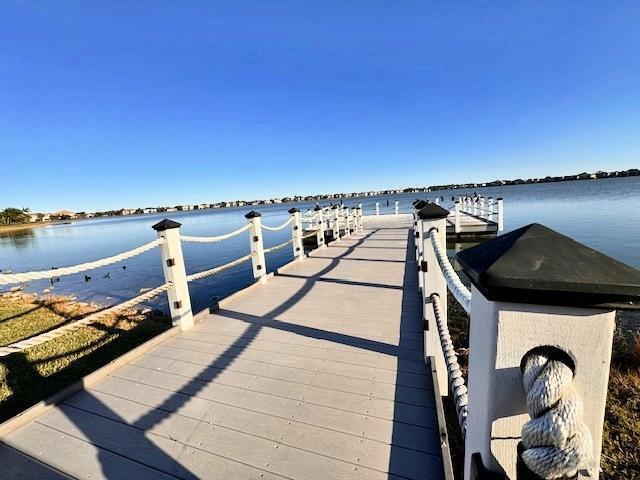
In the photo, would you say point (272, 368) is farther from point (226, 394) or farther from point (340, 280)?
point (340, 280)

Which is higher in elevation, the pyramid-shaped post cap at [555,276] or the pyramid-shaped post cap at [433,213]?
the pyramid-shaped post cap at [555,276]

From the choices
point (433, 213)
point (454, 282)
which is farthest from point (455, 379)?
point (433, 213)

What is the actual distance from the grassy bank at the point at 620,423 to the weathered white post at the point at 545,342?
94.8 inches

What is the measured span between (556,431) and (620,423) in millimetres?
3877

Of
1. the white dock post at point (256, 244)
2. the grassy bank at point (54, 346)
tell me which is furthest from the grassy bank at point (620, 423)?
the grassy bank at point (54, 346)

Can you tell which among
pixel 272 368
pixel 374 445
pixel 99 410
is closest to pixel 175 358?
pixel 99 410

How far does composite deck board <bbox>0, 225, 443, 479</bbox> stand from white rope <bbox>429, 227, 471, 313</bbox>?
3.34 ft

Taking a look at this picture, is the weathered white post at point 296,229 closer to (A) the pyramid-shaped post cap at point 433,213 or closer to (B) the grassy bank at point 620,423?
(B) the grassy bank at point 620,423

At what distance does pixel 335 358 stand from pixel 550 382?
→ 2.59 meters

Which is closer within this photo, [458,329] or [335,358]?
[335,358]

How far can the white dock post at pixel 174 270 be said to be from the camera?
3842 mm

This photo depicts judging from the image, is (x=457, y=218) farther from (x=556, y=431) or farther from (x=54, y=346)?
(x=556, y=431)

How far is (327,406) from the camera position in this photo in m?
2.42

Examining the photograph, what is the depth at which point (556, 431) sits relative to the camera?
0.63m
